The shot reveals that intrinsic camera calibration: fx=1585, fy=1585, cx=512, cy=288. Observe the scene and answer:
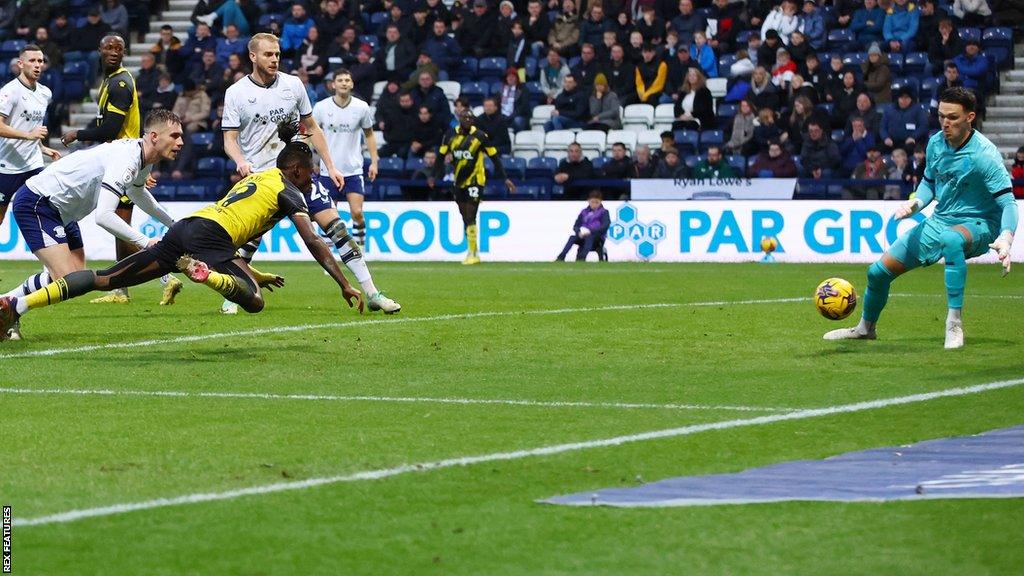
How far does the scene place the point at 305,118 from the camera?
14953mm

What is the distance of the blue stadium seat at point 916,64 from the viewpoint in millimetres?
27719

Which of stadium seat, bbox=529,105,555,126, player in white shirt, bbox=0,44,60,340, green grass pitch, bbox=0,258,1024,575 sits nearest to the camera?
green grass pitch, bbox=0,258,1024,575

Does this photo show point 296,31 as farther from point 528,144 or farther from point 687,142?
point 687,142

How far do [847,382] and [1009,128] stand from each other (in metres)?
20.2

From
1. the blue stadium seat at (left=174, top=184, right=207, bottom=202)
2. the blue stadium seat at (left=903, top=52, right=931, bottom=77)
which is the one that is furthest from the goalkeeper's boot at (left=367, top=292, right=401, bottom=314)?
the blue stadium seat at (left=903, top=52, right=931, bottom=77)

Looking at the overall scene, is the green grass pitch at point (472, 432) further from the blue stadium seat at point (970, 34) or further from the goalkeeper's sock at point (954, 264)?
the blue stadium seat at point (970, 34)

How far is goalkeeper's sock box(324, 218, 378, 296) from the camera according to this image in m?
12.8

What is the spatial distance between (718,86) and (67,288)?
803 inches

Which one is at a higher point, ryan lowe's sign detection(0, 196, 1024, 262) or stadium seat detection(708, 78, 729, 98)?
stadium seat detection(708, 78, 729, 98)

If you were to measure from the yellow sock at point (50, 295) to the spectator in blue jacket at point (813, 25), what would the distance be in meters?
20.1

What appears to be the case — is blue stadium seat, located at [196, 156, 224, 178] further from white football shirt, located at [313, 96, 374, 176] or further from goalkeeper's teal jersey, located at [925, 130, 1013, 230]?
goalkeeper's teal jersey, located at [925, 130, 1013, 230]

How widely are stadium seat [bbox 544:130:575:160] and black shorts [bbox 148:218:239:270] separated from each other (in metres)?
18.2

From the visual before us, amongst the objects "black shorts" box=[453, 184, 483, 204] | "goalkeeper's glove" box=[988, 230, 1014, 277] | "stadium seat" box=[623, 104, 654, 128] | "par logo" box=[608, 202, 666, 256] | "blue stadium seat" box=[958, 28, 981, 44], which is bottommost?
"par logo" box=[608, 202, 666, 256]

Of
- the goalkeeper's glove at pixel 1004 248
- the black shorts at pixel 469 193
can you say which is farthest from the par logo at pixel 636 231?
the goalkeeper's glove at pixel 1004 248
